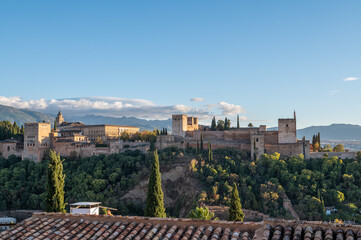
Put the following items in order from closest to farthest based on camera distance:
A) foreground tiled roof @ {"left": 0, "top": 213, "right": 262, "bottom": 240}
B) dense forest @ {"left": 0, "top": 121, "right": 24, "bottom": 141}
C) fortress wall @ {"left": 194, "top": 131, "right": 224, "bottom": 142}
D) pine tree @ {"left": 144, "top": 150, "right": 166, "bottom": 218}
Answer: foreground tiled roof @ {"left": 0, "top": 213, "right": 262, "bottom": 240} → pine tree @ {"left": 144, "top": 150, "right": 166, "bottom": 218} → fortress wall @ {"left": 194, "top": 131, "right": 224, "bottom": 142} → dense forest @ {"left": 0, "top": 121, "right": 24, "bottom": 141}

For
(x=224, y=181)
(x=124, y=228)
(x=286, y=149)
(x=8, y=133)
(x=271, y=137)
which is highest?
(x=8, y=133)

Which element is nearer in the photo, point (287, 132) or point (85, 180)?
point (85, 180)

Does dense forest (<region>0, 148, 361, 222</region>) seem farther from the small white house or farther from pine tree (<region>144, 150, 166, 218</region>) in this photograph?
the small white house

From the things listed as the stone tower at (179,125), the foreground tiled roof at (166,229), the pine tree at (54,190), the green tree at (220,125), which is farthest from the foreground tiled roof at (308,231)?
the stone tower at (179,125)

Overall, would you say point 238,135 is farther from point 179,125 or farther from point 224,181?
point 224,181

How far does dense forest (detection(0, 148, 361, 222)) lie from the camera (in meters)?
34.7

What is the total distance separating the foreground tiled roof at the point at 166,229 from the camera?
751 centimetres

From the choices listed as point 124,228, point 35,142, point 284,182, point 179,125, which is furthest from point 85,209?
point 35,142

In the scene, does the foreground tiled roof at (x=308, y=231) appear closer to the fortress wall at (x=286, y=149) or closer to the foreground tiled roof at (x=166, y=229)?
the foreground tiled roof at (x=166, y=229)

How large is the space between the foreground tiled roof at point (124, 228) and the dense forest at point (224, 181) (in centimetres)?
2565

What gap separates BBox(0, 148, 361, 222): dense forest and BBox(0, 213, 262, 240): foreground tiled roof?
25.7m

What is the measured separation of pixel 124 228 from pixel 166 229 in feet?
4.05

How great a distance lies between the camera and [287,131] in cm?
4491

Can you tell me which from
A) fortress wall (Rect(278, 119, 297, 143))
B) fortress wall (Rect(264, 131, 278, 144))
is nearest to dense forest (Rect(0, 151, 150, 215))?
fortress wall (Rect(264, 131, 278, 144))
